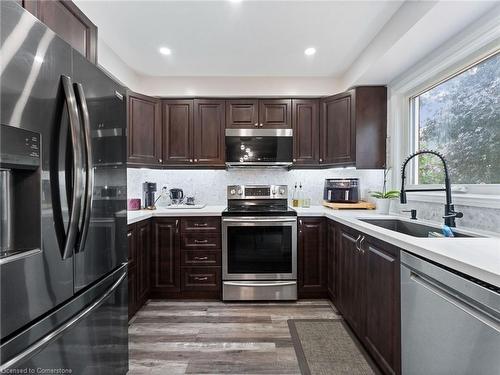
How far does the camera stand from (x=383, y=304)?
156 cm

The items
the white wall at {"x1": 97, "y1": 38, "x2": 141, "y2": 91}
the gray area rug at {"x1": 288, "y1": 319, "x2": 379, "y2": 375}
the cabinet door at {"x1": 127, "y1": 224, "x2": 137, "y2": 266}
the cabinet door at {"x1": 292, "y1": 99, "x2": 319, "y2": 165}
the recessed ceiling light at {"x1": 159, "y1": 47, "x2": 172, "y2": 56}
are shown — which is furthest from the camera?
the cabinet door at {"x1": 292, "y1": 99, "x2": 319, "y2": 165}

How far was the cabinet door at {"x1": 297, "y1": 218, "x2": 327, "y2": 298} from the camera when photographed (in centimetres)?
277

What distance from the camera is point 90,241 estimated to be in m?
1.16

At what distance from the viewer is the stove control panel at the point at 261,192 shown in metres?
3.21

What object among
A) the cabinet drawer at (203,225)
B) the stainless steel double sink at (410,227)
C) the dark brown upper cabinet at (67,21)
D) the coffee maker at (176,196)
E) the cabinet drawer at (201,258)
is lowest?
the cabinet drawer at (201,258)

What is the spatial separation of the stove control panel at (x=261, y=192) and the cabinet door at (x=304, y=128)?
0.39 m

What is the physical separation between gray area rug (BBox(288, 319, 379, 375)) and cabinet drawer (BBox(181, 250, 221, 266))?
97 cm

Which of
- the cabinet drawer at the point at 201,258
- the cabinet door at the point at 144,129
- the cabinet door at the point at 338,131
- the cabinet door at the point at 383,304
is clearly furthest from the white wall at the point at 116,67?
the cabinet door at the point at 383,304

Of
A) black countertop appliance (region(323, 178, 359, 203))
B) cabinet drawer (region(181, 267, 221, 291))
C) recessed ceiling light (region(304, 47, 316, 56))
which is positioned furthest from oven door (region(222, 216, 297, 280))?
recessed ceiling light (region(304, 47, 316, 56))

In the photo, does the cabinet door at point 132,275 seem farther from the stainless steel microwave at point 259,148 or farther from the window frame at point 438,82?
the window frame at point 438,82

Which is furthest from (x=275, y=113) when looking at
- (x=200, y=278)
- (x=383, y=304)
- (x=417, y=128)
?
(x=383, y=304)

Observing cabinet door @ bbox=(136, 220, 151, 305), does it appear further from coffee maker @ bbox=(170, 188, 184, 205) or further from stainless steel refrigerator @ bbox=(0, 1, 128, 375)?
stainless steel refrigerator @ bbox=(0, 1, 128, 375)

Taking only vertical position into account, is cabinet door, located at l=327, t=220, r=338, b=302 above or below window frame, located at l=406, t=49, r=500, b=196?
below

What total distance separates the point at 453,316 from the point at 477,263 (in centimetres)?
25
